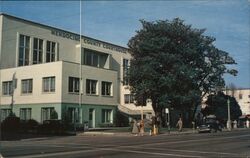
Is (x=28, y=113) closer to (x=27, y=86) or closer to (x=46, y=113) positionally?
(x=46, y=113)

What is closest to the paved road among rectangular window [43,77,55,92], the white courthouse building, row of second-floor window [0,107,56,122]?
row of second-floor window [0,107,56,122]

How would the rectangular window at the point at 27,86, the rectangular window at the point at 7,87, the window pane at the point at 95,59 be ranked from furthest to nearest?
the window pane at the point at 95,59 → the rectangular window at the point at 7,87 → the rectangular window at the point at 27,86

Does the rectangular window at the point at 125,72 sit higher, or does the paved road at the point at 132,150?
the rectangular window at the point at 125,72

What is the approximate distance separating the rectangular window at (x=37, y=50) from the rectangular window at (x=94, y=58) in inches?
280

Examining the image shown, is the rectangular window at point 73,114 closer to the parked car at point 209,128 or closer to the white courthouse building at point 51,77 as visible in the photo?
the white courthouse building at point 51,77

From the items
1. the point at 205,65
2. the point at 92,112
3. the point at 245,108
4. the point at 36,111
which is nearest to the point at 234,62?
the point at 205,65

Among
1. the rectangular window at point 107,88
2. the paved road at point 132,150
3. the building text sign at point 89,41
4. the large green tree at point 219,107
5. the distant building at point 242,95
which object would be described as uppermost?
the building text sign at point 89,41

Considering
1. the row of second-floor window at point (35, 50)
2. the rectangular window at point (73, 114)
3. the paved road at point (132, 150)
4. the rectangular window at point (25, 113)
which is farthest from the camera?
the row of second-floor window at point (35, 50)

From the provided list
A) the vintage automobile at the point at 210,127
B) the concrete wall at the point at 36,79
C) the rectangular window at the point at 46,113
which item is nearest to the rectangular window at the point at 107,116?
the rectangular window at the point at 46,113

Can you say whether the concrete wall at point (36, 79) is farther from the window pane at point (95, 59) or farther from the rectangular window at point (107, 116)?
the window pane at point (95, 59)

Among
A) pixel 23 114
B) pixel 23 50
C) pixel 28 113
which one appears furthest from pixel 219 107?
pixel 23 114

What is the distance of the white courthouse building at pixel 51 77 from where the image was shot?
54.2 m

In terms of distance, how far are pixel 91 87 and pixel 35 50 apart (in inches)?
416

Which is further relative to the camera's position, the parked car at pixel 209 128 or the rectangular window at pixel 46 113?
the rectangular window at pixel 46 113
